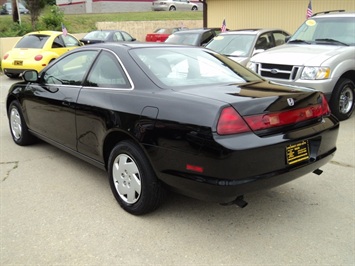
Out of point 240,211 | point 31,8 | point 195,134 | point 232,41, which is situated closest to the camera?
point 195,134

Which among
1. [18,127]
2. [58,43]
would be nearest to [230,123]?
[18,127]

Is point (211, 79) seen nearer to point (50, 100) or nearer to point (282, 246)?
point (282, 246)

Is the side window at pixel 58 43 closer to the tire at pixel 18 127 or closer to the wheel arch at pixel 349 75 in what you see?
the tire at pixel 18 127

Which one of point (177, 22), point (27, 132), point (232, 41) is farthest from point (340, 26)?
point (177, 22)

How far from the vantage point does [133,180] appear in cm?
338

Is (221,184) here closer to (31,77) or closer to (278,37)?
(31,77)

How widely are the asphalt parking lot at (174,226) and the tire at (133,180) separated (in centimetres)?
13

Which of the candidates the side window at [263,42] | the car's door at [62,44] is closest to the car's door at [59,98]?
the side window at [263,42]

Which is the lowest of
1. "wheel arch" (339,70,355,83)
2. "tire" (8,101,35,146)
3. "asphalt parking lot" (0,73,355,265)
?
"asphalt parking lot" (0,73,355,265)

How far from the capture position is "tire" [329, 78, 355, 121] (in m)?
6.54

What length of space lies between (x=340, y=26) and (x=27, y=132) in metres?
6.08

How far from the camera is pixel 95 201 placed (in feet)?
12.5

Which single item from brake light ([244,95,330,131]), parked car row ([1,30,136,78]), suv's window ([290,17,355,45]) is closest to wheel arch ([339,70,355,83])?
suv's window ([290,17,355,45])

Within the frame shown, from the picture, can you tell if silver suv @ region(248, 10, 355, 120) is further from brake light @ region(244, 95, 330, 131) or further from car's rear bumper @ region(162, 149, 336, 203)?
car's rear bumper @ region(162, 149, 336, 203)
